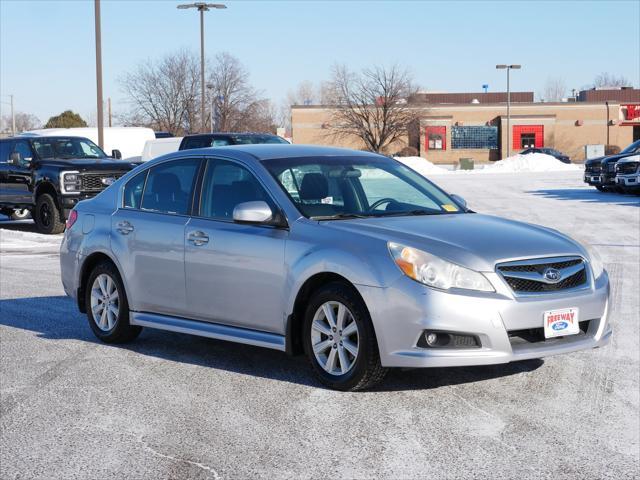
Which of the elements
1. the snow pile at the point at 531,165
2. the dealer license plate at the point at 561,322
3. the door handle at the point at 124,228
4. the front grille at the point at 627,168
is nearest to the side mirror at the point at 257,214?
the door handle at the point at 124,228

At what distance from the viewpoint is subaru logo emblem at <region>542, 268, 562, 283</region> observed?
21.1 ft

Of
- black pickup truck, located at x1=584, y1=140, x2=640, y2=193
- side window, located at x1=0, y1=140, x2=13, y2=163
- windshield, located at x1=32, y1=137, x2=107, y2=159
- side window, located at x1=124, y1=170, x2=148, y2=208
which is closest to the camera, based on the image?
side window, located at x1=124, y1=170, x2=148, y2=208

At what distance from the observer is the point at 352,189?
7.52 metres

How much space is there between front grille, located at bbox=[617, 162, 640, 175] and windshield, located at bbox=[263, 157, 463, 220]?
22277mm

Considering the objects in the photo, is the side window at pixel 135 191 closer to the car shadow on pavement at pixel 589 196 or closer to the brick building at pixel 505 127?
the car shadow on pavement at pixel 589 196

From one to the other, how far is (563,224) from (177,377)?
1500cm

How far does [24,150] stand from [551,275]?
17.6m

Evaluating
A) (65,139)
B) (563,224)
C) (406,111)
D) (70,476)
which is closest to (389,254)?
(70,476)

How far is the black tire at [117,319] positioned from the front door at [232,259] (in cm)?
90

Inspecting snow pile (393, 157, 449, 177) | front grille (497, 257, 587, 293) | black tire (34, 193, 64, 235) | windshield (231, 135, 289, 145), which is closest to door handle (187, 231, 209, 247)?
front grille (497, 257, 587, 293)

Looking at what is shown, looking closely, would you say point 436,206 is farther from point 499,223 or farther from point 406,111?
point 406,111

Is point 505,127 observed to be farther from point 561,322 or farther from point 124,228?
point 561,322

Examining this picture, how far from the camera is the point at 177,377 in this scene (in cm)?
729

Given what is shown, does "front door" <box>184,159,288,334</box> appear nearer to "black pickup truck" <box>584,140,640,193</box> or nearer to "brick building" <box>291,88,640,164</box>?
"black pickup truck" <box>584,140,640,193</box>
